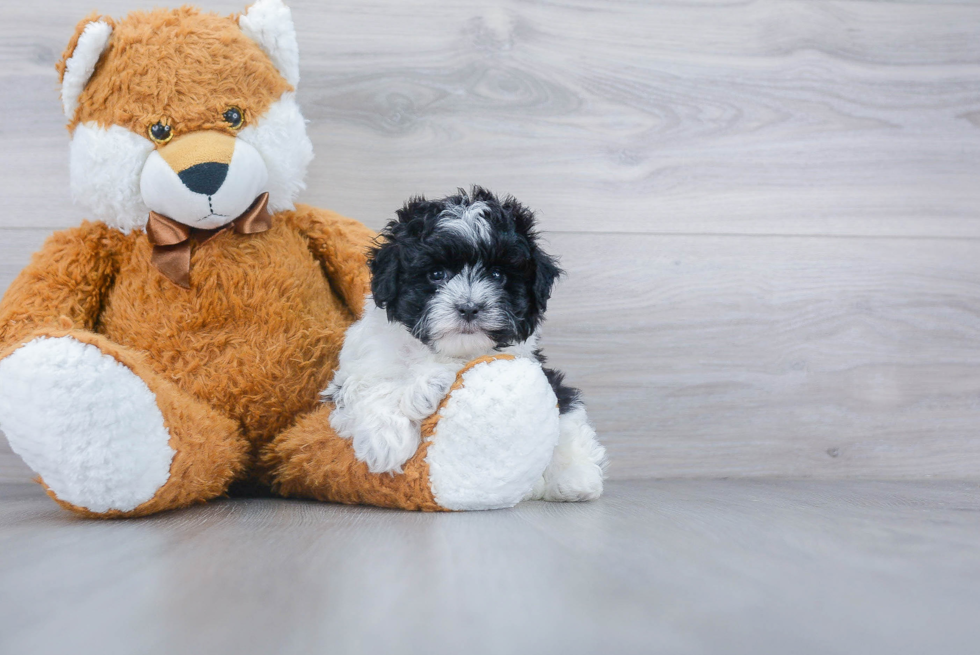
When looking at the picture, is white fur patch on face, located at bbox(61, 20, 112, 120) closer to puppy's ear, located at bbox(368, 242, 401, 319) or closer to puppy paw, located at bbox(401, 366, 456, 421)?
puppy's ear, located at bbox(368, 242, 401, 319)

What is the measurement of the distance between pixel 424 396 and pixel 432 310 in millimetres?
111

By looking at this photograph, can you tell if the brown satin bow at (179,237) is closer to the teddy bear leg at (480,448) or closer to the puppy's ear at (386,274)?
the puppy's ear at (386,274)

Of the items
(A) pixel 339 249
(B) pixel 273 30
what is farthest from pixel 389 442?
(B) pixel 273 30

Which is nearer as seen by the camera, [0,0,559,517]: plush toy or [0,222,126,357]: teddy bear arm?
[0,0,559,517]: plush toy

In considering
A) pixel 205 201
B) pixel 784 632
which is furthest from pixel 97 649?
pixel 205 201

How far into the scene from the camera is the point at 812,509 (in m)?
1.08

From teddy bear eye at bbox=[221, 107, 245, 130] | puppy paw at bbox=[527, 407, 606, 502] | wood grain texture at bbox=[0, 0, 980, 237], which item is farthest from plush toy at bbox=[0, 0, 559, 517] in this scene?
wood grain texture at bbox=[0, 0, 980, 237]

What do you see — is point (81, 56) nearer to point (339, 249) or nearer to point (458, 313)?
point (339, 249)

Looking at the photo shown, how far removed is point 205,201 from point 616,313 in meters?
0.83

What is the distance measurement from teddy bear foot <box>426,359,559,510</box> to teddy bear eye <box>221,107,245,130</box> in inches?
20.5

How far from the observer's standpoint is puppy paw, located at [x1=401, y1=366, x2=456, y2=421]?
94 cm

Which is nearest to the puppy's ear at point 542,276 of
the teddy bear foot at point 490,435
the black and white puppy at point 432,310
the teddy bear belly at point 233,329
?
the black and white puppy at point 432,310

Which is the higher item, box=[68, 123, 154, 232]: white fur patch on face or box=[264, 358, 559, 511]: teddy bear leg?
box=[68, 123, 154, 232]: white fur patch on face

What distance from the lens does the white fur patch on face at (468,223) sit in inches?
37.4
